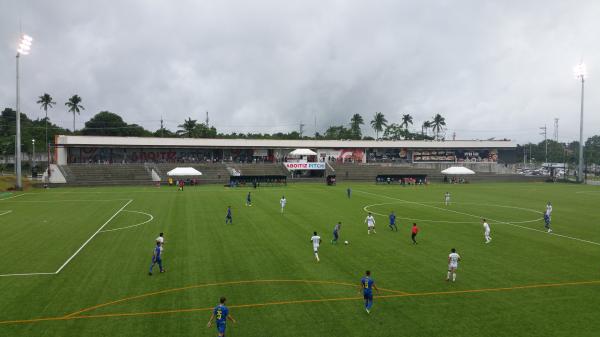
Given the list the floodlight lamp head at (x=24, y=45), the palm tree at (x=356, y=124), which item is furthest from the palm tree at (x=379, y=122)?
the floodlight lamp head at (x=24, y=45)

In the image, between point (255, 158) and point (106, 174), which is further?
point (255, 158)

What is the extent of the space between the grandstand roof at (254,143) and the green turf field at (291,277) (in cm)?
5479

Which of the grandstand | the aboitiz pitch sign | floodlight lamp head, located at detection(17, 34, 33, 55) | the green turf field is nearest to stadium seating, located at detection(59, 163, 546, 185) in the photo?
the grandstand

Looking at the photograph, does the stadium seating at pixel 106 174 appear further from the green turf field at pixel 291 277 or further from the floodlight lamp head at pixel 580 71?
the floodlight lamp head at pixel 580 71

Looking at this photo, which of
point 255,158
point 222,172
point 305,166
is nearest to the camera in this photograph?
point 222,172

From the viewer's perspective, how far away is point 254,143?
10006cm

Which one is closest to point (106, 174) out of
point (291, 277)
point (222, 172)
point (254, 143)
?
point (222, 172)

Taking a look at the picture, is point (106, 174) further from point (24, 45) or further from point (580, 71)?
point (580, 71)

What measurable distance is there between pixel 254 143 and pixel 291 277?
81.9 meters

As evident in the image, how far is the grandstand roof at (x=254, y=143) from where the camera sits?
8862cm

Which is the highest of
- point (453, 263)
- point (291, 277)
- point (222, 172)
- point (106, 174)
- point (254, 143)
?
point (254, 143)

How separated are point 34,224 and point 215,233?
15.5 meters

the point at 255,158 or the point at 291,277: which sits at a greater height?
the point at 255,158

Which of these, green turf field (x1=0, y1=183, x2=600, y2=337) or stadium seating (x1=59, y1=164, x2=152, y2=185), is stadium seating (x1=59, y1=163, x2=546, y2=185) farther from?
green turf field (x1=0, y1=183, x2=600, y2=337)
